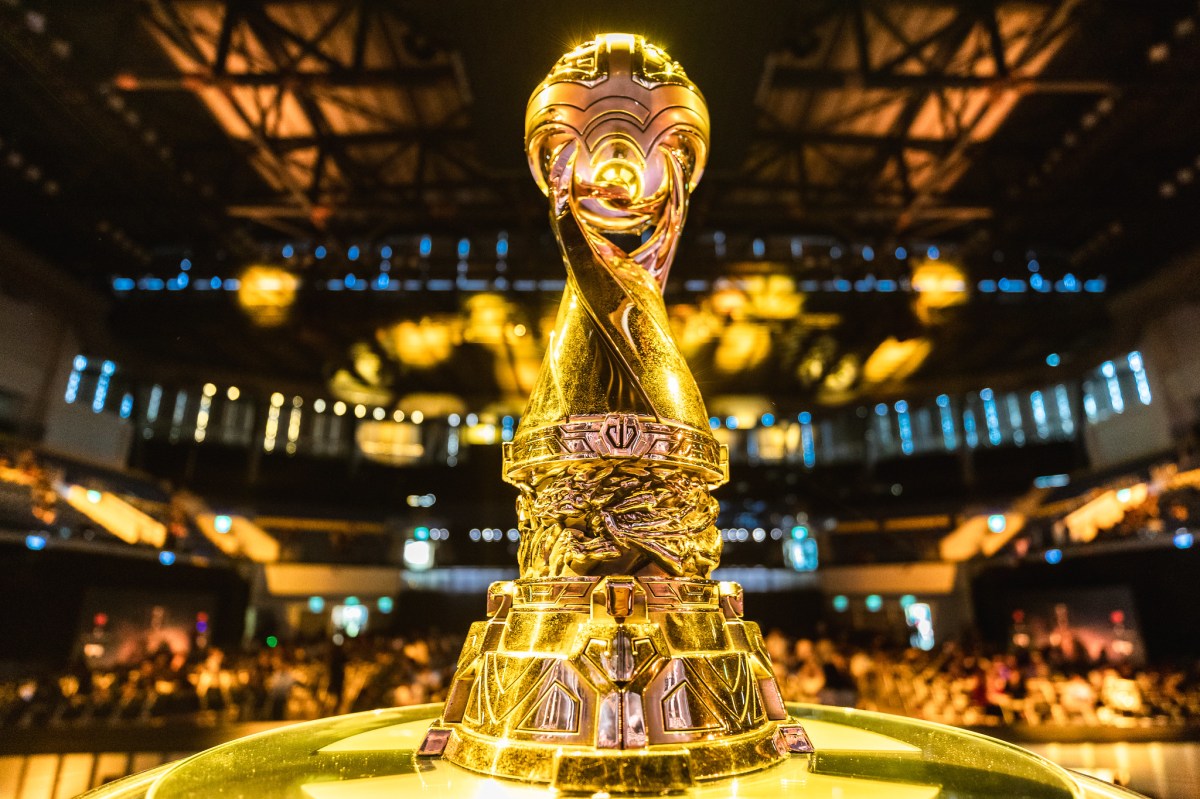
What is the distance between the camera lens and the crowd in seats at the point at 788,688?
22.7 feet

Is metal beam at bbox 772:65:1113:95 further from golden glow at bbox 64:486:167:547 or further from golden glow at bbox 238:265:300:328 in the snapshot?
golden glow at bbox 64:486:167:547

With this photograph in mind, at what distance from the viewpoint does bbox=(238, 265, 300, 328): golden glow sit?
1042 centimetres

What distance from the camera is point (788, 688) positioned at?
7285mm

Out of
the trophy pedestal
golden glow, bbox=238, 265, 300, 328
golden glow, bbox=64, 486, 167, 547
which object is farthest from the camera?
golden glow, bbox=238, 265, 300, 328

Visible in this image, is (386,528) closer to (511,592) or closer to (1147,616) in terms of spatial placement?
(511,592)

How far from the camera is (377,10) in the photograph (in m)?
7.65

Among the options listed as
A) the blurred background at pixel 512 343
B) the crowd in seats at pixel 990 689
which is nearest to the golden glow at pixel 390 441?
the blurred background at pixel 512 343

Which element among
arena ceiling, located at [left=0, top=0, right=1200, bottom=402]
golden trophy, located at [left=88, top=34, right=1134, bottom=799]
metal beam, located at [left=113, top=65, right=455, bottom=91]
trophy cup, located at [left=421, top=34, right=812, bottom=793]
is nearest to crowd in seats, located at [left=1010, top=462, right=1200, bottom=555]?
arena ceiling, located at [left=0, top=0, right=1200, bottom=402]

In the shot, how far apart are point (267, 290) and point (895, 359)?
12.5m

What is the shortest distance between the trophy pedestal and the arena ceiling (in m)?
4.82

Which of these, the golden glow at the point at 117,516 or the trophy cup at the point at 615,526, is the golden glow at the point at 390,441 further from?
the trophy cup at the point at 615,526

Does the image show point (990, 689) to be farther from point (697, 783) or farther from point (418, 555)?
point (418, 555)

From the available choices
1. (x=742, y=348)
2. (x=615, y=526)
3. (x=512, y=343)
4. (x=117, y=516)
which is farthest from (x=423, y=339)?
(x=615, y=526)

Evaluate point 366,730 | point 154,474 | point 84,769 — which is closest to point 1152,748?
point 366,730
